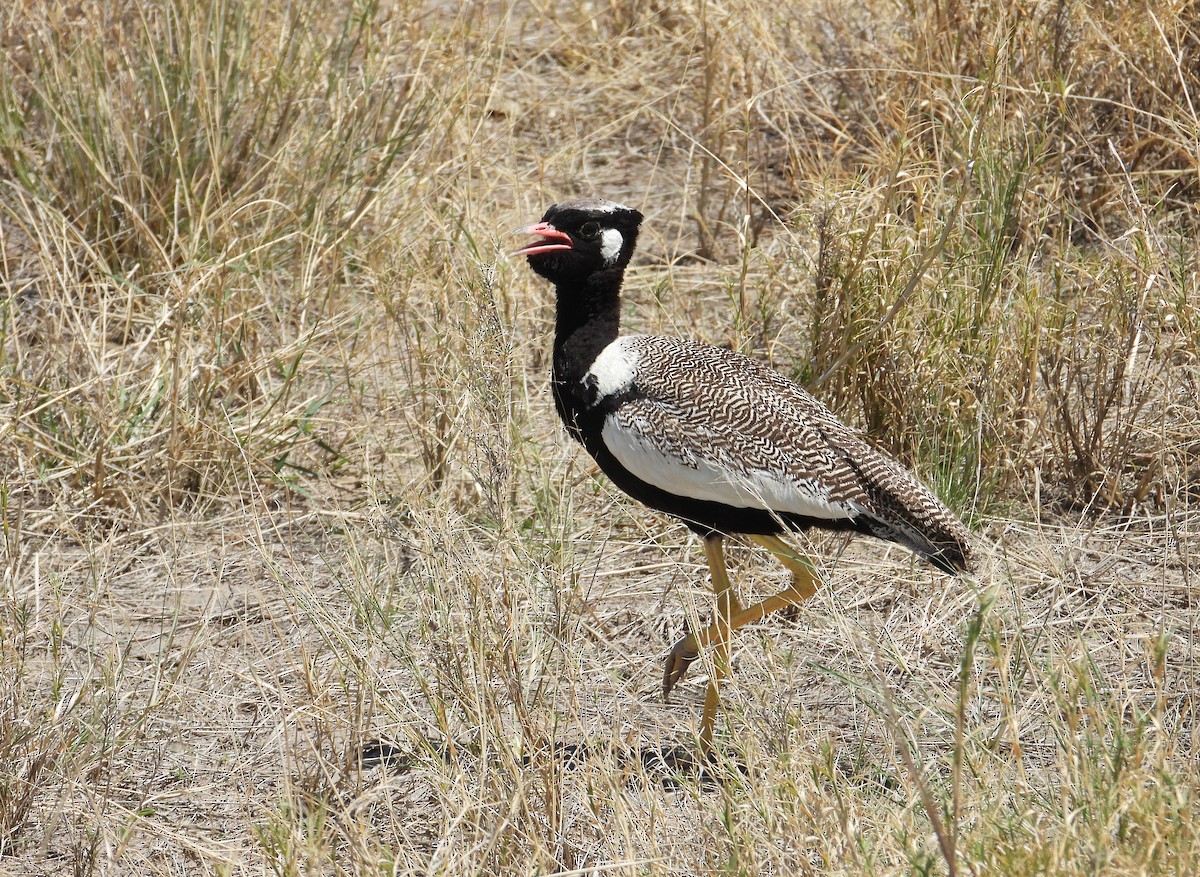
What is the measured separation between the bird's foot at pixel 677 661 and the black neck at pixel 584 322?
2.21ft

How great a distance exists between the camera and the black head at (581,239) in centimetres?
333

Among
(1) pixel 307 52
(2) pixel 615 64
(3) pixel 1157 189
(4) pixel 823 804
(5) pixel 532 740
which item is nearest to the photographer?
(4) pixel 823 804

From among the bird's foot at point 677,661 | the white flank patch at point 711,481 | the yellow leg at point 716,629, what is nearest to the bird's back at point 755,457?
the white flank patch at point 711,481

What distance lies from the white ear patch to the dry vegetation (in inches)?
12.8

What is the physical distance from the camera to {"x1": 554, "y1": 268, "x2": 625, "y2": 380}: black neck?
3348mm

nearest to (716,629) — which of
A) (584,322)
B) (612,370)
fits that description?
(612,370)

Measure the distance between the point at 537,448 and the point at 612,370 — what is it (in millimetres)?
682

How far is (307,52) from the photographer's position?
4895mm

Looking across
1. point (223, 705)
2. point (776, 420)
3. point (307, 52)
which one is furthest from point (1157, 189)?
point (223, 705)

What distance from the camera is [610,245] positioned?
336 centimetres

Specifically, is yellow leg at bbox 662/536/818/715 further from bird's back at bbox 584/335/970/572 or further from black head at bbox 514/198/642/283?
black head at bbox 514/198/642/283

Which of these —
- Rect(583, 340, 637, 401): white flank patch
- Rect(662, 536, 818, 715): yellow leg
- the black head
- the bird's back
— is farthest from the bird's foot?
the black head

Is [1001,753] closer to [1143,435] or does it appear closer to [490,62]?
[1143,435]

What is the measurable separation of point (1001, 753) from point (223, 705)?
1761 millimetres
